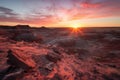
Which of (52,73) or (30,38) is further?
(30,38)

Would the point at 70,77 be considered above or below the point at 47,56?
below

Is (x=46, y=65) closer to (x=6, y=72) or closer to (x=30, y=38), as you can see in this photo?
(x=6, y=72)

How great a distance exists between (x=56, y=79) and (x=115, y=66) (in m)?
4.52

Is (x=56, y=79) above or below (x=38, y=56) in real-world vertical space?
below

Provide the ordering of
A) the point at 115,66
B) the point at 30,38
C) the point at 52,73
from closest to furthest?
the point at 52,73 < the point at 115,66 < the point at 30,38

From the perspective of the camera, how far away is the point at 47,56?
784 cm

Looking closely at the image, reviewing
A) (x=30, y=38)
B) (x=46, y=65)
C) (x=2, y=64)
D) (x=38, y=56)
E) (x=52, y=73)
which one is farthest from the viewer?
(x=30, y=38)

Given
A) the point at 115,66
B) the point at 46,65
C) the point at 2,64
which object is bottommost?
the point at 115,66

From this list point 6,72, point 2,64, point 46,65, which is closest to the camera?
point 6,72

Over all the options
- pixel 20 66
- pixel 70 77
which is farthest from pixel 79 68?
pixel 20 66

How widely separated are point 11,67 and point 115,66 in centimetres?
644

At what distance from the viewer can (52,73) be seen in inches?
242

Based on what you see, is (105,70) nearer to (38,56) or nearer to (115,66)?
(115,66)

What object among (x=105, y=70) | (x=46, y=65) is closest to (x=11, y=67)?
(x=46, y=65)
